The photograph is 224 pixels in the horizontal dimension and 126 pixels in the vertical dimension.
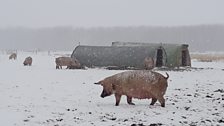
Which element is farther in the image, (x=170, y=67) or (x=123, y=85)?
(x=170, y=67)

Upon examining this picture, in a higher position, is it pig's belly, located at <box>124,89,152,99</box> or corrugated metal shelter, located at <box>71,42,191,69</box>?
corrugated metal shelter, located at <box>71,42,191,69</box>

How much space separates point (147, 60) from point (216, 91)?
16408 mm

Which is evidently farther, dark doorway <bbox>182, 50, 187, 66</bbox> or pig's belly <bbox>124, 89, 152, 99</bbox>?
dark doorway <bbox>182, 50, 187, 66</bbox>

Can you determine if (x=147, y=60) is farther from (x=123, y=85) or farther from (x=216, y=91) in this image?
(x=123, y=85)

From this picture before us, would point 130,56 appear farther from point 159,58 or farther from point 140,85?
point 140,85

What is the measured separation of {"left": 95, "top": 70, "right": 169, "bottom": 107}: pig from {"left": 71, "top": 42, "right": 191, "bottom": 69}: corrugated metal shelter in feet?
68.4

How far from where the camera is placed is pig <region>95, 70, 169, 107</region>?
43.3 ft

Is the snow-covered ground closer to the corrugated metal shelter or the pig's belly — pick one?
the pig's belly

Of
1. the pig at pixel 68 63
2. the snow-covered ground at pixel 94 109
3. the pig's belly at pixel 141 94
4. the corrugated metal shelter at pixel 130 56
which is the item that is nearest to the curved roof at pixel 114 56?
the corrugated metal shelter at pixel 130 56

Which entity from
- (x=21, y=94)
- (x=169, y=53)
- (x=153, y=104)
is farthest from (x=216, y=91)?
(x=169, y=53)

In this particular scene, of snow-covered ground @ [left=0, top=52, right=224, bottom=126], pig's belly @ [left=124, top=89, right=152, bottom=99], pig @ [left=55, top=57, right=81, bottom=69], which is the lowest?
snow-covered ground @ [left=0, top=52, right=224, bottom=126]

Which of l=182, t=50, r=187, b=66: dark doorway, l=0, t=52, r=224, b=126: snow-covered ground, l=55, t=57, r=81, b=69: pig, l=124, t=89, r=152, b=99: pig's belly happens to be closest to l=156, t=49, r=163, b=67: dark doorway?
l=182, t=50, r=187, b=66: dark doorway

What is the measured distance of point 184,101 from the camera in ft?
48.3

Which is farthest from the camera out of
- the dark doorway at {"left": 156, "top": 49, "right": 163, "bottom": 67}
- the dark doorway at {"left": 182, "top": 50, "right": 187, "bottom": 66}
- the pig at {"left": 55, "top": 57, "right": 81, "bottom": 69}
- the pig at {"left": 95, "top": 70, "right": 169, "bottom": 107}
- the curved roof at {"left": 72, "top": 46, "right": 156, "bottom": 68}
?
the dark doorway at {"left": 182, "top": 50, "right": 187, "bottom": 66}
